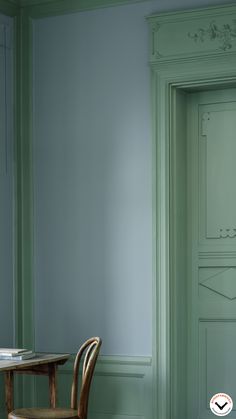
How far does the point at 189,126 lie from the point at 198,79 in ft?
1.22

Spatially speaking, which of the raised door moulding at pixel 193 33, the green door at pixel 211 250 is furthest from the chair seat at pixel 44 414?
the raised door moulding at pixel 193 33

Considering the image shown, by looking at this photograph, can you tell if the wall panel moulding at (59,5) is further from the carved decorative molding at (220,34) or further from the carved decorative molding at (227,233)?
the carved decorative molding at (227,233)

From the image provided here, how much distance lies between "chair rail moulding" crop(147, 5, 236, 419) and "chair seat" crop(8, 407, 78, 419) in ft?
2.90

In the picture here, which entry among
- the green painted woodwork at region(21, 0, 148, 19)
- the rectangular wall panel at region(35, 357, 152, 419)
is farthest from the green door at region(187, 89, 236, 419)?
the green painted woodwork at region(21, 0, 148, 19)

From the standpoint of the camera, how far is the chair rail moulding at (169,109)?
15.1 feet

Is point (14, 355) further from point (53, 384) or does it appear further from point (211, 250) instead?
point (211, 250)

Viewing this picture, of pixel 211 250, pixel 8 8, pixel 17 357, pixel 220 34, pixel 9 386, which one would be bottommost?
pixel 9 386

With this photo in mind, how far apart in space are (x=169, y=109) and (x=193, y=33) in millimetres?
491

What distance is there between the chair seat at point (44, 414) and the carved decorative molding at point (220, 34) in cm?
232

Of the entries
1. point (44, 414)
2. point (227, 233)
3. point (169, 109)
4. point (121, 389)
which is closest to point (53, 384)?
point (44, 414)

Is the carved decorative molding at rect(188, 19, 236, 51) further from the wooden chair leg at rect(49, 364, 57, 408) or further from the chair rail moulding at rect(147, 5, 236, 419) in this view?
the wooden chair leg at rect(49, 364, 57, 408)

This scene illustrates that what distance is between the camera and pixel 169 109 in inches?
186

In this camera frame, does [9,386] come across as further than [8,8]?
No

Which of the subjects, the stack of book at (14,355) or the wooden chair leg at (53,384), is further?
the wooden chair leg at (53,384)
